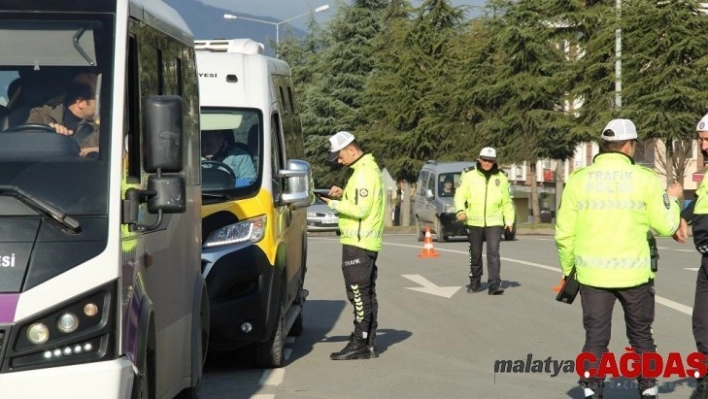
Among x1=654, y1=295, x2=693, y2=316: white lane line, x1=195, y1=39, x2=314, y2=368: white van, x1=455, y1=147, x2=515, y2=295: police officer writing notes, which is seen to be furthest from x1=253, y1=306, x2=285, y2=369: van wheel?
x1=455, y1=147, x2=515, y2=295: police officer writing notes

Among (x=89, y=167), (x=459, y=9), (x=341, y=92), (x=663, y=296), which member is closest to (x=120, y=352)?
(x=89, y=167)

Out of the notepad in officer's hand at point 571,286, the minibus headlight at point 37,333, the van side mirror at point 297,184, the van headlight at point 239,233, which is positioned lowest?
the notepad in officer's hand at point 571,286

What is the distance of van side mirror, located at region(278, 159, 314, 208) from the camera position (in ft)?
38.6

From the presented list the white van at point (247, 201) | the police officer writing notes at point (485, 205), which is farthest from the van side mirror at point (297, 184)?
the police officer writing notes at point (485, 205)

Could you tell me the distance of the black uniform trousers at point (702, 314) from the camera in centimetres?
948

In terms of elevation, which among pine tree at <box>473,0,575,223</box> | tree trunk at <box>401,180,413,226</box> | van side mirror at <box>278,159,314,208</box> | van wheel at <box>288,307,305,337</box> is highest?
pine tree at <box>473,0,575,223</box>

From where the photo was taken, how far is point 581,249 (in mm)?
8758

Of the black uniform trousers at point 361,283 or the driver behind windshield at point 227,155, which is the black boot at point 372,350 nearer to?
the black uniform trousers at point 361,283

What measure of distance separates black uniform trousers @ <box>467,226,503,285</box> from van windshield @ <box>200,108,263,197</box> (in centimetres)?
770

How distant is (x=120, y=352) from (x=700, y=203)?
4.61 meters

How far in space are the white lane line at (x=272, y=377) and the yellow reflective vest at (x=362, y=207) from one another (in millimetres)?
1337

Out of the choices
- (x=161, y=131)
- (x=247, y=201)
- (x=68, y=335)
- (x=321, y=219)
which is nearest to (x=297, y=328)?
(x=247, y=201)

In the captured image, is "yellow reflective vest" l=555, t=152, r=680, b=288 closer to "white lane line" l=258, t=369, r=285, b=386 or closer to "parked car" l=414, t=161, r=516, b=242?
"white lane line" l=258, t=369, r=285, b=386

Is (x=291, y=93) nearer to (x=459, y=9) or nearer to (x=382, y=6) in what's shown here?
(x=459, y=9)
